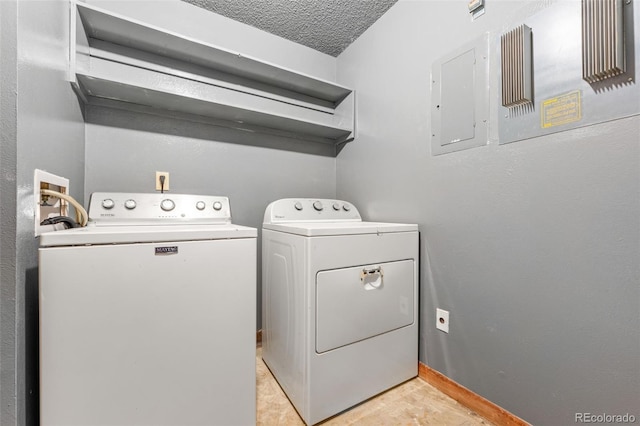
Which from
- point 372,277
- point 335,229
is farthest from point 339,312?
point 335,229

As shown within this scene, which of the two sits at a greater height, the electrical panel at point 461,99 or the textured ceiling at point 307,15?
the textured ceiling at point 307,15

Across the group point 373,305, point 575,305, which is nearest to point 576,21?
point 575,305

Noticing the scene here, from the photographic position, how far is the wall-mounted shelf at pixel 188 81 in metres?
1.36

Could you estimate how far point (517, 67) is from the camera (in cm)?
110

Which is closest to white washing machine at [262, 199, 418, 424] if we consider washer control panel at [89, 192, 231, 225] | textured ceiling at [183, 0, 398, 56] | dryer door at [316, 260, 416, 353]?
dryer door at [316, 260, 416, 353]

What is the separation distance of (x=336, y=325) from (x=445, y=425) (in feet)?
2.16

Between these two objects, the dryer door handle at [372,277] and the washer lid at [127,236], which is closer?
the washer lid at [127,236]

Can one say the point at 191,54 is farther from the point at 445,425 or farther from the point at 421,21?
the point at 445,425

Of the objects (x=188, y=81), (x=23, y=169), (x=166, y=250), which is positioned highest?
(x=188, y=81)

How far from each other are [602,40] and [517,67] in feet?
0.82

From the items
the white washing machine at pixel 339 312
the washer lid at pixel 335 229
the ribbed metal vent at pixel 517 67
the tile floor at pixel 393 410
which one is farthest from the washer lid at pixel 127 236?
the ribbed metal vent at pixel 517 67

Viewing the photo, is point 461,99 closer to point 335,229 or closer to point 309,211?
point 335,229

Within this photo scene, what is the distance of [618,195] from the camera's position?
0.88m

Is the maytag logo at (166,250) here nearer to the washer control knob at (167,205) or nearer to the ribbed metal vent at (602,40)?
the washer control knob at (167,205)
